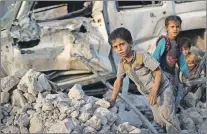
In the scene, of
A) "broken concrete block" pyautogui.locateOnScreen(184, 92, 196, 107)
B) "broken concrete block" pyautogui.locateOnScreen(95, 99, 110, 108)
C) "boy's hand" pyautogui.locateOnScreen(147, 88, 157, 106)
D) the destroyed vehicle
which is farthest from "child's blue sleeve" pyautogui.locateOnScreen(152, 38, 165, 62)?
the destroyed vehicle

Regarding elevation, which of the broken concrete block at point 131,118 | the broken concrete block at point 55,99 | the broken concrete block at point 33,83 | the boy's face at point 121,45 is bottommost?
the broken concrete block at point 131,118

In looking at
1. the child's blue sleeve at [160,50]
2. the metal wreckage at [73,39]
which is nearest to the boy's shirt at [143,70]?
the child's blue sleeve at [160,50]

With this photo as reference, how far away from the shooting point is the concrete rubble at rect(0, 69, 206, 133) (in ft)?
13.5

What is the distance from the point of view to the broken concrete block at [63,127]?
12.7 feet

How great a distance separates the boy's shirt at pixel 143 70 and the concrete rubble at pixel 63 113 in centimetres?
41

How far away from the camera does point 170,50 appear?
455cm

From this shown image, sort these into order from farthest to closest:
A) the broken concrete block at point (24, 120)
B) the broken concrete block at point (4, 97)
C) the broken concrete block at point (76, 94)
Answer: the broken concrete block at point (4, 97) < the broken concrete block at point (76, 94) < the broken concrete block at point (24, 120)

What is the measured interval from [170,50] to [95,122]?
1.14 metres

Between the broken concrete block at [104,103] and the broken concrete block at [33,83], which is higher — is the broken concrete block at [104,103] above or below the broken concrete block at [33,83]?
below

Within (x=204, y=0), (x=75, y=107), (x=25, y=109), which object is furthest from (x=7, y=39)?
(x=204, y=0)

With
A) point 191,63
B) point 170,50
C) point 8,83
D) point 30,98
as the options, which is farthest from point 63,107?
point 191,63

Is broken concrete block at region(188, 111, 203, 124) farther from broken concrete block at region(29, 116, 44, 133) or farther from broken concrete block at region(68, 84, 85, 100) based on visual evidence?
broken concrete block at region(29, 116, 44, 133)

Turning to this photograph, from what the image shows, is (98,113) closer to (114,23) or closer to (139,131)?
(139,131)

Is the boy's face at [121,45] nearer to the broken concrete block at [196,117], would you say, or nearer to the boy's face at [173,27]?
the boy's face at [173,27]
